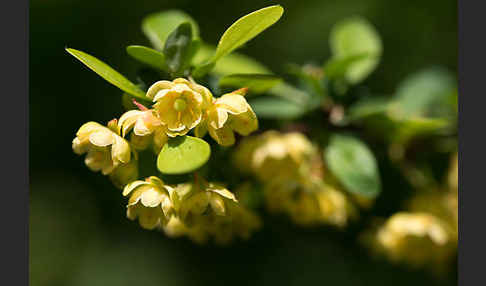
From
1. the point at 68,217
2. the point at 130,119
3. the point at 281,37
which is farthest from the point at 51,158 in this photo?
the point at 130,119

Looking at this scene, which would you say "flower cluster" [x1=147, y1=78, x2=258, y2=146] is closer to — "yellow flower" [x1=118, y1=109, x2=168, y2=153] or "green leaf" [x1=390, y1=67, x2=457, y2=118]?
"yellow flower" [x1=118, y1=109, x2=168, y2=153]

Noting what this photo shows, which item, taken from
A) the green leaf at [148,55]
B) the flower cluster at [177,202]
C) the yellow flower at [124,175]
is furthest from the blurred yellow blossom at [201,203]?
the green leaf at [148,55]

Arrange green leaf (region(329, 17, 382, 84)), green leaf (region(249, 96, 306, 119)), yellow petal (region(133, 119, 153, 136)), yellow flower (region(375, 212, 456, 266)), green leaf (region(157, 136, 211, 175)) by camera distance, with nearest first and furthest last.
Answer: green leaf (region(157, 136, 211, 175)) → yellow petal (region(133, 119, 153, 136)) → green leaf (region(249, 96, 306, 119)) → yellow flower (region(375, 212, 456, 266)) → green leaf (region(329, 17, 382, 84))

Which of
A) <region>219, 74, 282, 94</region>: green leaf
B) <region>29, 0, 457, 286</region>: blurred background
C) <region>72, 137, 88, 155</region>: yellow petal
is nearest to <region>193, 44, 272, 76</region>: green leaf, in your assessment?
<region>219, 74, 282, 94</region>: green leaf

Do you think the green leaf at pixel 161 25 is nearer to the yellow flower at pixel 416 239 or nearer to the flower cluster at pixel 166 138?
the flower cluster at pixel 166 138

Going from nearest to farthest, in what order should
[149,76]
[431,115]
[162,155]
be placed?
[162,155], [149,76], [431,115]

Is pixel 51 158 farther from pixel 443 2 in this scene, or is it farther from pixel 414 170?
pixel 443 2
